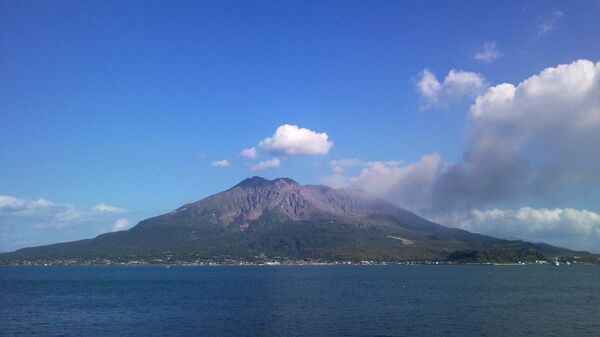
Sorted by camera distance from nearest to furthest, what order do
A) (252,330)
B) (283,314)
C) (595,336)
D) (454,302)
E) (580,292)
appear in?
(595,336)
(252,330)
(283,314)
(454,302)
(580,292)

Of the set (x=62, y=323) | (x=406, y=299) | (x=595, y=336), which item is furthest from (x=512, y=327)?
(x=62, y=323)

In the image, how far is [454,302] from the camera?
69.5 m

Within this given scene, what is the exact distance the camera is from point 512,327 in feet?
160

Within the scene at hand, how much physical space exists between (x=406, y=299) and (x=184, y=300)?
31.8 m

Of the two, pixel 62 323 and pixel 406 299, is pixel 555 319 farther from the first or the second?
pixel 62 323

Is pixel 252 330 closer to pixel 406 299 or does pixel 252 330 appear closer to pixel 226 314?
pixel 226 314

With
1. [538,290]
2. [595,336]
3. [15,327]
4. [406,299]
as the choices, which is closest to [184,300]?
[15,327]

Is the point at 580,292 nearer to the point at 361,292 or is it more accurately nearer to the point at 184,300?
the point at 361,292

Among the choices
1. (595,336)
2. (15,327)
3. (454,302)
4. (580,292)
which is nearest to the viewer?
(595,336)

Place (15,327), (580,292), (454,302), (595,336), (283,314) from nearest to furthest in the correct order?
(595,336)
(15,327)
(283,314)
(454,302)
(580,292)

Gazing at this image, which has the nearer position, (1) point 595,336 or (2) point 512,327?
(1) point 595,336

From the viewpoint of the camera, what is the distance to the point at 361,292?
86000 millimetres

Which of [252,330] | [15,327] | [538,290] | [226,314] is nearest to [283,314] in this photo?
[226,314]

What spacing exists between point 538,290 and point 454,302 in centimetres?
2824
